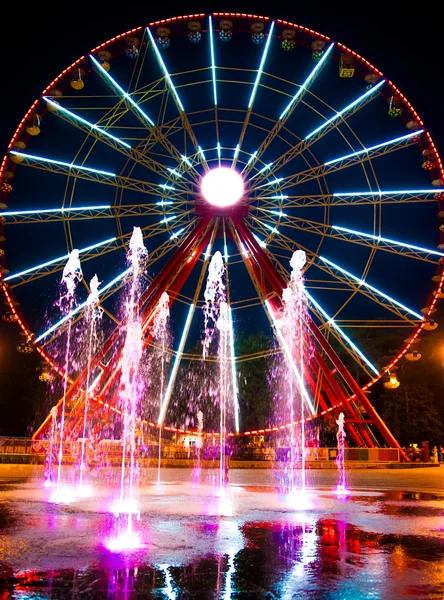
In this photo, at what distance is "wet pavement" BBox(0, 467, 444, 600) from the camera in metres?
4.53

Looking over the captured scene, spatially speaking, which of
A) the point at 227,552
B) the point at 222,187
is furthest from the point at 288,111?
the point at 227,552

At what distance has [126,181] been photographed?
2200 centimetres

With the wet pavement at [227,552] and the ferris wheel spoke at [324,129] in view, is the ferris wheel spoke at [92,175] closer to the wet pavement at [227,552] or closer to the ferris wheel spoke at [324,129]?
the ferris wheel spoke at [324,129]

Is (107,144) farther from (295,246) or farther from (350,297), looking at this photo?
(350,297)

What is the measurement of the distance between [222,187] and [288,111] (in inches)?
147

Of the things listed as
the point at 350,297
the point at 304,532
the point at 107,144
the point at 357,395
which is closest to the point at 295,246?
the point at 350,297

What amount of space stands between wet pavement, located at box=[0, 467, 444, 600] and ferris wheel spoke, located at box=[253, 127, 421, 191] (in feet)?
44.8

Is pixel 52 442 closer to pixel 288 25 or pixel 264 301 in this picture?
pixel 264 301

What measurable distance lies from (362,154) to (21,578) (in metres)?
19.9

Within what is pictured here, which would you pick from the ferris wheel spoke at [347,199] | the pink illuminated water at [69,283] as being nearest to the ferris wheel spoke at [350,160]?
the ferris wheel spoke at [347,199]

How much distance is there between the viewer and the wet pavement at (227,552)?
453 centimetres

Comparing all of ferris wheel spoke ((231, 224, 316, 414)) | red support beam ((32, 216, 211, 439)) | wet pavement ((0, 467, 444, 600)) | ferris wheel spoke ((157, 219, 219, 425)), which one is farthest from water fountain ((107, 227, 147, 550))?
ferris wheel spoke ((231, 224, 316, 414))

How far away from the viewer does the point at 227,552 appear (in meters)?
6.00

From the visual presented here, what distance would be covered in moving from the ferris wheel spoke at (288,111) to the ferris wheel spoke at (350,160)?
128 centimetres
